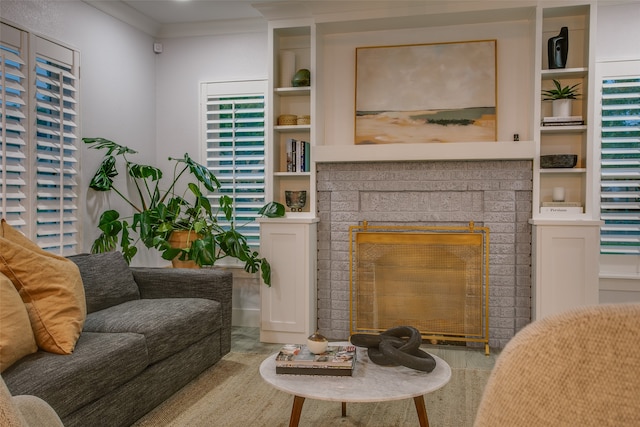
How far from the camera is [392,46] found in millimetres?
4164

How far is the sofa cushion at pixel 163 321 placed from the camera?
2646 mm

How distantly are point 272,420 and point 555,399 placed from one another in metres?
2.28

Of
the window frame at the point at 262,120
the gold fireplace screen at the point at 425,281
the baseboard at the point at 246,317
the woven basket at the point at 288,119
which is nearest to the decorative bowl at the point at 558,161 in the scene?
the gold fireplace screen at the point at 425,281

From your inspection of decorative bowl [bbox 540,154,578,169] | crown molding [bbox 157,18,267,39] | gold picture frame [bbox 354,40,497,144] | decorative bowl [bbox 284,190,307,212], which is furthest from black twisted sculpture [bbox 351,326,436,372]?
crown molding [bbox 157,18,267,39]

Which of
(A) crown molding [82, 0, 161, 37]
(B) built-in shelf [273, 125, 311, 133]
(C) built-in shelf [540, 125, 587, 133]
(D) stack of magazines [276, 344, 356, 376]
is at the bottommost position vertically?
(D) stack of magazines [276, 344, 356, 376]

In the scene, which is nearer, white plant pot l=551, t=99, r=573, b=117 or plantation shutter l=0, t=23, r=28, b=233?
plantation shutter l=0, t=23, r=28, b=233

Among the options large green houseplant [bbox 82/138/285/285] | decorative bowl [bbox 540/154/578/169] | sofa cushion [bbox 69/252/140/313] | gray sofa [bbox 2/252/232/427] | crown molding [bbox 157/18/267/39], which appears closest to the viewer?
gray sofa [bbox 2/252/232/427]

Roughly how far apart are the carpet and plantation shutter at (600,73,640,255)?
1686 millimetres

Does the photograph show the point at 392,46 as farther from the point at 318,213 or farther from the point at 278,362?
the point at 278,362

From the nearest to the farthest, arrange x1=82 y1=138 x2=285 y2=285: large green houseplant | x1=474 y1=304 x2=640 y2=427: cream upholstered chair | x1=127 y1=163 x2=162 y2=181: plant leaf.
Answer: x1=474 y1=304 x2=640 y2=427: cream upholstered chair → x1=82 y1=138 x2=285 y2=285: large green houseplant → x1=127 y1=163 x2=162 y2=181: plant leaf

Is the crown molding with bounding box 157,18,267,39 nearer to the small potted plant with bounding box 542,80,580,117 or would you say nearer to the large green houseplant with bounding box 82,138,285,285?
the large green houseplant with bounding box 82,138,285,285

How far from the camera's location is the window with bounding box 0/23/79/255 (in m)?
3.13

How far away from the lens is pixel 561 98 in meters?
3.78

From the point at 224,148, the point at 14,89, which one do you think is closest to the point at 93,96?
the point at 14,89
